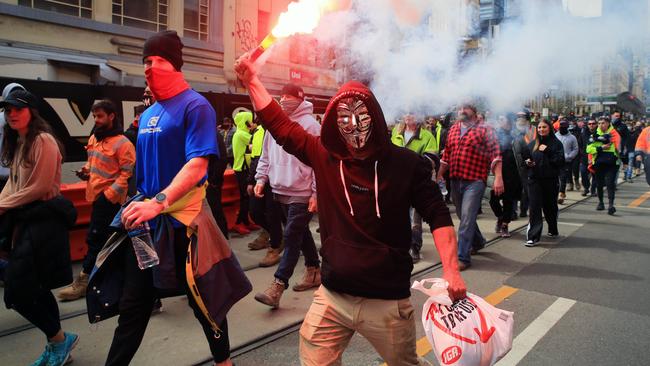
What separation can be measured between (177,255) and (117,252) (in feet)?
1.03

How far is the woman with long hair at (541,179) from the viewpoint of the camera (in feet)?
22.9

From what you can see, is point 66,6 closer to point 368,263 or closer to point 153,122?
point 153,122

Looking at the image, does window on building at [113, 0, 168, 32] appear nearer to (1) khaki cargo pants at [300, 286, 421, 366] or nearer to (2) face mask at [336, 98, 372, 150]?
(2) face mask at [336, 98, 372, 150]

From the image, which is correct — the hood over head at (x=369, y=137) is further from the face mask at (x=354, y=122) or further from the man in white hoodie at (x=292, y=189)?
the man in white hoodie at (x=292, y=189)

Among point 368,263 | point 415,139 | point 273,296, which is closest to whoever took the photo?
point 368,263

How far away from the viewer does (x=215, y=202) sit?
538 cm

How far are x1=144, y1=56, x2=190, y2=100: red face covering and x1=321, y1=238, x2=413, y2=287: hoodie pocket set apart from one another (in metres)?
1.26

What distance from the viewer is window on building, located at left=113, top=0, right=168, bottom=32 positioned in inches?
593

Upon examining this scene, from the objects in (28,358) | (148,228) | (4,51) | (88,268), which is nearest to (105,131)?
(88,268)

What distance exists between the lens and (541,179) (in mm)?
7160

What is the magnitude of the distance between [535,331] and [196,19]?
664 inches

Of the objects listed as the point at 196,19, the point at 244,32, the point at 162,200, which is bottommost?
the point at 162,200

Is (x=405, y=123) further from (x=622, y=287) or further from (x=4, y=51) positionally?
(x=4, y=51)

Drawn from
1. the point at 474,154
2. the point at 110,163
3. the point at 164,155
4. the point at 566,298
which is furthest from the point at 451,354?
the point at 474,154
